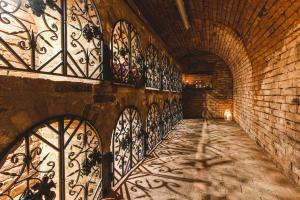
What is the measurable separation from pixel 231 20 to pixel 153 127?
12.7 feet

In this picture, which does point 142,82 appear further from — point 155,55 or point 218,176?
point 218,176

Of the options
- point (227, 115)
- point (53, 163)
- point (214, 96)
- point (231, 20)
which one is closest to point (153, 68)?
point (231, 20)

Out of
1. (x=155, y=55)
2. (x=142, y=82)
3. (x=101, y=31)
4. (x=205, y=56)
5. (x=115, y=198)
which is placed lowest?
(x=115, y=198)

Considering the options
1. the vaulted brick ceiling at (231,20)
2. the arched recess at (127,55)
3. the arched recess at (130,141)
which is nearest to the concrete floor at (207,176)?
the arched recess at (130,141)

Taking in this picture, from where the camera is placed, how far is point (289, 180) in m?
3.26

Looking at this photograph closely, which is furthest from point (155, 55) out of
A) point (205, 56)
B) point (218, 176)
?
point (205, 56)

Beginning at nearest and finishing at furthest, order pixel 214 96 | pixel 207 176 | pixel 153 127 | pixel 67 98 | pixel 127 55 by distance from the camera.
A: pixel 67 98
pixel 207 176
pixel 127 55
pixel 153 127
pixel 214 96

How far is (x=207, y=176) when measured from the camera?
11.2ft

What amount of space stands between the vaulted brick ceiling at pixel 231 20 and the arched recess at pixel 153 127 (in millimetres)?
2599

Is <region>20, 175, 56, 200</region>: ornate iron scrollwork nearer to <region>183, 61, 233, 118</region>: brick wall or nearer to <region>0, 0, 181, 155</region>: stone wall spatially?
<region>0, 0, 181, 155</region>: stone wall

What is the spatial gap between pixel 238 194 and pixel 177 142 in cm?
312

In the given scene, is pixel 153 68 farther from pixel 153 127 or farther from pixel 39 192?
pixel 39 192

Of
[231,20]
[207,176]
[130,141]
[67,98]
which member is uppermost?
[231,20]

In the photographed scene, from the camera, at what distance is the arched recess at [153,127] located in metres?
5.15
